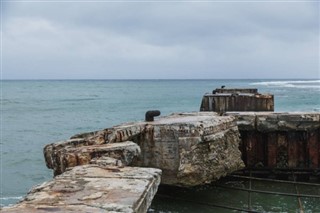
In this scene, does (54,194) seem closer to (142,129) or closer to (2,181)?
(142,129)

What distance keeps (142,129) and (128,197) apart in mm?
4062

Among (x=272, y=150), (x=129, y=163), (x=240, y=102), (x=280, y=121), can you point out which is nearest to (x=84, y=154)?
(x=129, y=163)

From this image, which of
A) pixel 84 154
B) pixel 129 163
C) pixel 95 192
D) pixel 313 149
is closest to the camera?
pixel 95 192

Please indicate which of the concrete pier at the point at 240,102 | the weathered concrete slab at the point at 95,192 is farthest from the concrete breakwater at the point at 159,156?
the concrete pier at the point at 240,102

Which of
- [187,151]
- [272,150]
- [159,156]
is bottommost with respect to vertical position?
[272,150]

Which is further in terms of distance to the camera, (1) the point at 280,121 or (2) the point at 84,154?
(1) the point at 280,121

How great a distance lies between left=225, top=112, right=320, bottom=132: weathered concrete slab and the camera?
9719 millimetres

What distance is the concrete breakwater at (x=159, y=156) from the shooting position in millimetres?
3918

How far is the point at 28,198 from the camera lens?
3.90 m

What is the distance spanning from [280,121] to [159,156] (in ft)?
10.7

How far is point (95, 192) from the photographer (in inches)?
158

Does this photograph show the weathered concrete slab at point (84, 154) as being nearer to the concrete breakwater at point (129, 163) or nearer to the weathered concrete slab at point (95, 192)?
the concrete breakwater at point (129, 163)

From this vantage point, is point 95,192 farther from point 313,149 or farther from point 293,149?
point 313,149

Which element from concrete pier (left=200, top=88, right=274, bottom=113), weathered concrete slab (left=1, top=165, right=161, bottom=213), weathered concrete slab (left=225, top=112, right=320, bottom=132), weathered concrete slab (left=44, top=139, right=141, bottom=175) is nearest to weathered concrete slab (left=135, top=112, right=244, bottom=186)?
weathered concrete slab (left=44, top=139, right=141, bottom=175)
